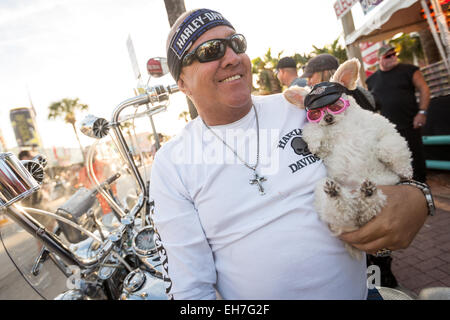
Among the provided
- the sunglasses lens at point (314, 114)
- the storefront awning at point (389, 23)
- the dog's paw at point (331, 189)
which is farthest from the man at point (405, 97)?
the dog's paw at point (331, 189)

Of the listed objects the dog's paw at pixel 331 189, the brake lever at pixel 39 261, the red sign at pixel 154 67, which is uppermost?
the red sign at pixel 154 67

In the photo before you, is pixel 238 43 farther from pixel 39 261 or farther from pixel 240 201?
pixel 39 261

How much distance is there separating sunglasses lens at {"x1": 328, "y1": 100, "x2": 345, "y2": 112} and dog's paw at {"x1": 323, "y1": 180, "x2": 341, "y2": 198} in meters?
0.38

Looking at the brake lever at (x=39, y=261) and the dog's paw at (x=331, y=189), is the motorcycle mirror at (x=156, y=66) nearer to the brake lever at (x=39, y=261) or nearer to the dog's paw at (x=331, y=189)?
the brake lever at (x=39, y=261)

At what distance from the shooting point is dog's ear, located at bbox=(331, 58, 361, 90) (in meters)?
1.40

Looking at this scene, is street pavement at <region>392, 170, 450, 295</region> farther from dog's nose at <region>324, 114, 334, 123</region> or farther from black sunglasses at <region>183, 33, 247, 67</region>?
black sunglasses at <region>183, 33, 247, 67</region>

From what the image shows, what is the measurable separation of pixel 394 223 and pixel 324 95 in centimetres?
64

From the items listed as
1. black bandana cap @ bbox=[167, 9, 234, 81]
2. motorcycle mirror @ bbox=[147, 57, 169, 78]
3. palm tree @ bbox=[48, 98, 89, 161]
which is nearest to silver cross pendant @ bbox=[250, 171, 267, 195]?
black bandana cap @ bbox=[167, 9, 234, 81]

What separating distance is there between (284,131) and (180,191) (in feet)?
2.06

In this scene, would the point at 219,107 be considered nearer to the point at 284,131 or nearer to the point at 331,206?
the point at 284,131

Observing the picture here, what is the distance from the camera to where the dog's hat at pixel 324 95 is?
48.9 inches

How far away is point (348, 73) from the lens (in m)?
1.42

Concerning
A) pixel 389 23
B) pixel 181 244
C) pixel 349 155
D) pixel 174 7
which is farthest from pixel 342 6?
pixel 181 244

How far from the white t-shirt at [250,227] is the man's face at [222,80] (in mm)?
222
